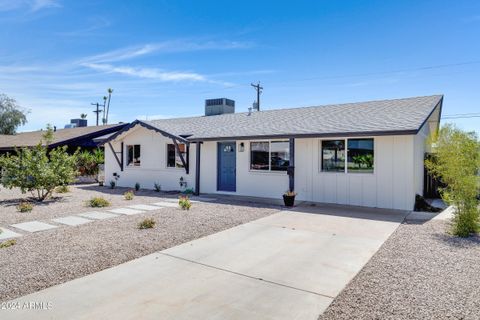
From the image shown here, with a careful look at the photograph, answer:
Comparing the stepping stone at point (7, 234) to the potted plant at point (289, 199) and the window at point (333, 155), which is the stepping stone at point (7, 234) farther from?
the window at point (333, 155)

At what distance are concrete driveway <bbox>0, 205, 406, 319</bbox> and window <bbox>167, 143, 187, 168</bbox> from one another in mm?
8176

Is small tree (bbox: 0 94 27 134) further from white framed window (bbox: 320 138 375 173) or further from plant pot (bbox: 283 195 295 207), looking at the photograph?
white framed window (bbox: 320 138 375 173)

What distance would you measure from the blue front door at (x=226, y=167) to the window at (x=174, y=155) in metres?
1.91

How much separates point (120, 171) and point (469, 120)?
26985 millimetres

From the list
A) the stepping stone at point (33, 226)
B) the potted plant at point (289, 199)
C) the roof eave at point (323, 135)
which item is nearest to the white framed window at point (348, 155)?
the roof eave at point (323, 135)

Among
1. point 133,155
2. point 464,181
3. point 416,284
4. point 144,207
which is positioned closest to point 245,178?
point 144,207

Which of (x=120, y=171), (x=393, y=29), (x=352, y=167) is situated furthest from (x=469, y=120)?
(x=120, y=171)

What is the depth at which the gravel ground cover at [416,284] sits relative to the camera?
333cm

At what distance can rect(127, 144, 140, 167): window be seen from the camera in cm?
1645

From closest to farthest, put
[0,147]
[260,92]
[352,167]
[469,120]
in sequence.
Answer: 1. [352,167]
2. [0,147]
3. [469,120]
4. [260,92]

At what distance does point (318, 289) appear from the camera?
13.0 feet

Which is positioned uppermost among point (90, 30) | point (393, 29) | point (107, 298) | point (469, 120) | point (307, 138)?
point (393, 29)

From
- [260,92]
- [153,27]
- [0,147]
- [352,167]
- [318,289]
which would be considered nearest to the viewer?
[318,289]

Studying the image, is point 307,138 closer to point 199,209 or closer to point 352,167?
point 352,167
